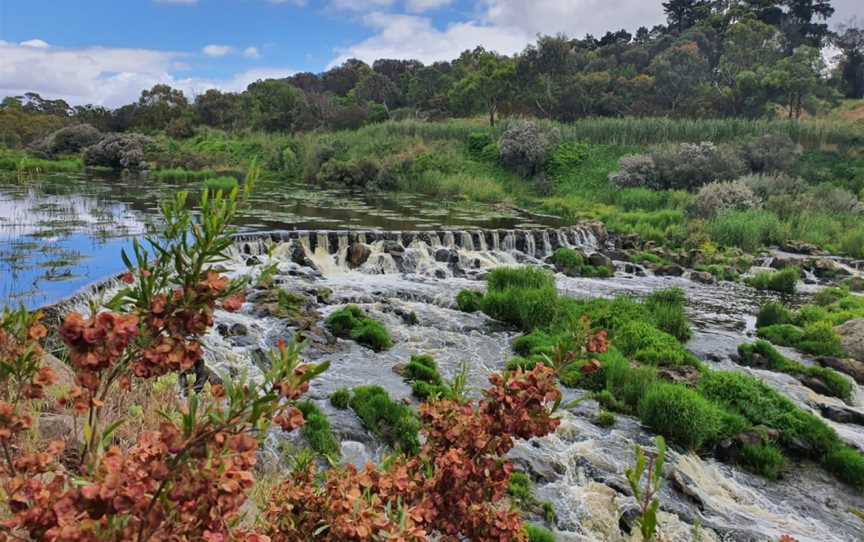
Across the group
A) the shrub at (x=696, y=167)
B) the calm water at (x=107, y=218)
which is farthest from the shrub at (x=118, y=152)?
the shrub at (x=696, y=167)

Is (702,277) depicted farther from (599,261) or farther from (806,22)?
(806,22)

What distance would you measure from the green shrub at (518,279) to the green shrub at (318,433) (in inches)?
249

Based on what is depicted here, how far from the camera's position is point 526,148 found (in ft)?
104

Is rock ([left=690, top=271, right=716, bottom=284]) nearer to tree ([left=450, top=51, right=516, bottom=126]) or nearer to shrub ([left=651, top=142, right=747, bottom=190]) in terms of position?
shrub ([left=651, top=142, right=747, bottom=190])

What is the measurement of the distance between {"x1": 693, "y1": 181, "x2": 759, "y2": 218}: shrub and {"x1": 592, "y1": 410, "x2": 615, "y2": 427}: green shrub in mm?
16875

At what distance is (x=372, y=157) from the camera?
32.7 m

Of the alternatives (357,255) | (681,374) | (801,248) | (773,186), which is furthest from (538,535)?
(773,186)

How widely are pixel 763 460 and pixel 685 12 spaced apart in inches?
2567

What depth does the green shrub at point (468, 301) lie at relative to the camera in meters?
12.3

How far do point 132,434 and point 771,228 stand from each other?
21.0m

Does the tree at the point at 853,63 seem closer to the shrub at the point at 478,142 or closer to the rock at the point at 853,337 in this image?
the shrub at the point at 478,142

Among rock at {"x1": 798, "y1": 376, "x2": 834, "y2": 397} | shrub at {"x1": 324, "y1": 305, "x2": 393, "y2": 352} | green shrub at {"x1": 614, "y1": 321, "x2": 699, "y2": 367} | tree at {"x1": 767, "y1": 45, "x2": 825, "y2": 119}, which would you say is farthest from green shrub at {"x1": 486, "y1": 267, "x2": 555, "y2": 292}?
tree at {"x1": 767, "y1": 45, "x2": 825, "y2": 119}

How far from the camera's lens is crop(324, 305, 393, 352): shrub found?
10031 millimetres

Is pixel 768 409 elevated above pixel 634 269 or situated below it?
below
